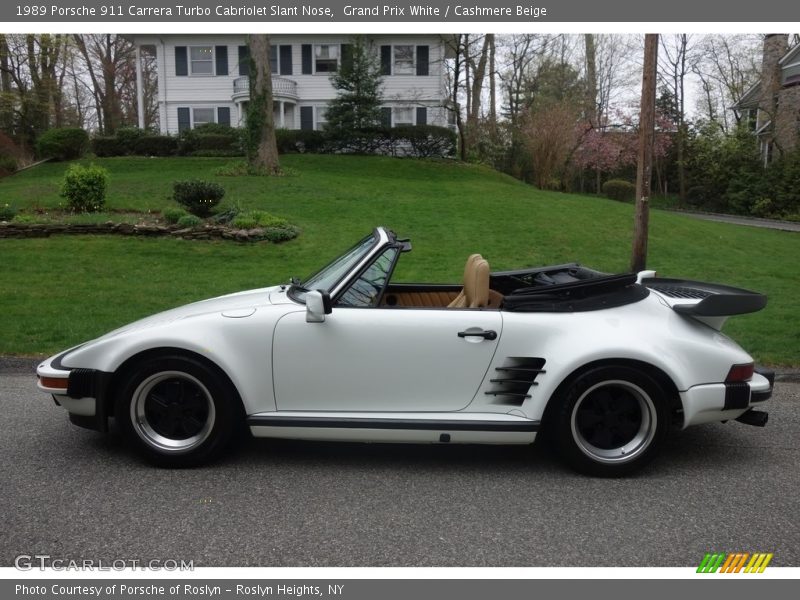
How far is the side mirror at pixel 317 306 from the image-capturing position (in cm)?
373

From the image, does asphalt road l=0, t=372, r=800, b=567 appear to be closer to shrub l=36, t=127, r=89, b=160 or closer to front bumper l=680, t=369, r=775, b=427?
front bumper l=680, t=369, r=775, b=427

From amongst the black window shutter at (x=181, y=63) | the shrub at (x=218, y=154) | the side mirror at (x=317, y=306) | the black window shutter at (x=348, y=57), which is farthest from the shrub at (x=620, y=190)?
the side mirror at (x=317, y=306)

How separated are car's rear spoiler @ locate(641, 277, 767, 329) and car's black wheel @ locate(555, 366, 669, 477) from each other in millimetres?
581

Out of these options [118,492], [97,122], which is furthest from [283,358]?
[97,122]

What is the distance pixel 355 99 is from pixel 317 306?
25.4m

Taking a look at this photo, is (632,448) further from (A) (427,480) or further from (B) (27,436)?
(B) (27,436)

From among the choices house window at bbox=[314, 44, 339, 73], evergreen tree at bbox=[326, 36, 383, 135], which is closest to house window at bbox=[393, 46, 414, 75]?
house window at bbox=[314, 44, 339, 73]

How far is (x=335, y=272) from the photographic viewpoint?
427cm

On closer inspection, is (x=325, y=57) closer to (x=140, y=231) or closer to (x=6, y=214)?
(x=6, y=214)

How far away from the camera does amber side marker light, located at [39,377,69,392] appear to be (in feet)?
12.6

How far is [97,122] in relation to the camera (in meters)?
46.5

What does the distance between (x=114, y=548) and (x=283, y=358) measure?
4.34 feet

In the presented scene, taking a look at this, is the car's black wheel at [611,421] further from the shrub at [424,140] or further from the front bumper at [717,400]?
the shrub at [424,140]

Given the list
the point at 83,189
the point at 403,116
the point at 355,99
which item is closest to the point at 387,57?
the point at 403,116
